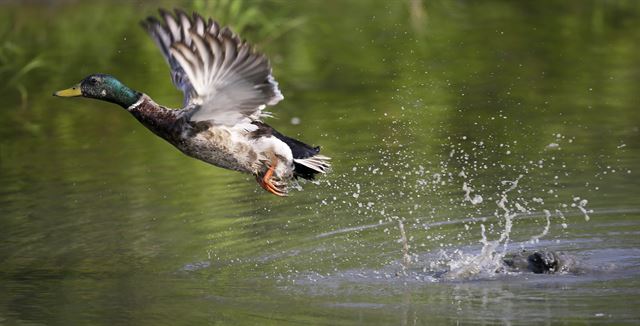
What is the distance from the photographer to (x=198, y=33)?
7.34 meters

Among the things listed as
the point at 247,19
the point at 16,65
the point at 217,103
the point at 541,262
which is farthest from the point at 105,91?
the point at 16,65

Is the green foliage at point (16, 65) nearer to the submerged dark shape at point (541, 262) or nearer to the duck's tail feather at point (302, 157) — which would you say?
the duck's tail feather at point (302, 157)

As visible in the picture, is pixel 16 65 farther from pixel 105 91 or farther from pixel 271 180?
pixel 271 180

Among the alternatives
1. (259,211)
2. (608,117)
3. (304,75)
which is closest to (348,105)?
(304,75)

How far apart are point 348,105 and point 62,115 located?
8.64 ft

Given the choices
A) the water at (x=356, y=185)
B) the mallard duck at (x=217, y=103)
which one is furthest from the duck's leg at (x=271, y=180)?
the water at (x=356, y=185)

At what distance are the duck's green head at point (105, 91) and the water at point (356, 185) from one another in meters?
0.93

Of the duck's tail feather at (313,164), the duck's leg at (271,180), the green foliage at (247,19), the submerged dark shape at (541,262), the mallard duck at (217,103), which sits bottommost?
the submerged dark shape at (541,262)

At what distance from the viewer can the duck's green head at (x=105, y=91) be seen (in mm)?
7830

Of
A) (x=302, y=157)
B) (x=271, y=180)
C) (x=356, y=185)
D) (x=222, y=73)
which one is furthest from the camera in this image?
(x=356, y=185)

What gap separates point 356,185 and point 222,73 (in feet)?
7.59

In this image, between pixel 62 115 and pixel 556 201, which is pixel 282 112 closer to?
pixel 62 115

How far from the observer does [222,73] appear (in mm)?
7230

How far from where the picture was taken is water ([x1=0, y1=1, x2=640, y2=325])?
→ 707cm
